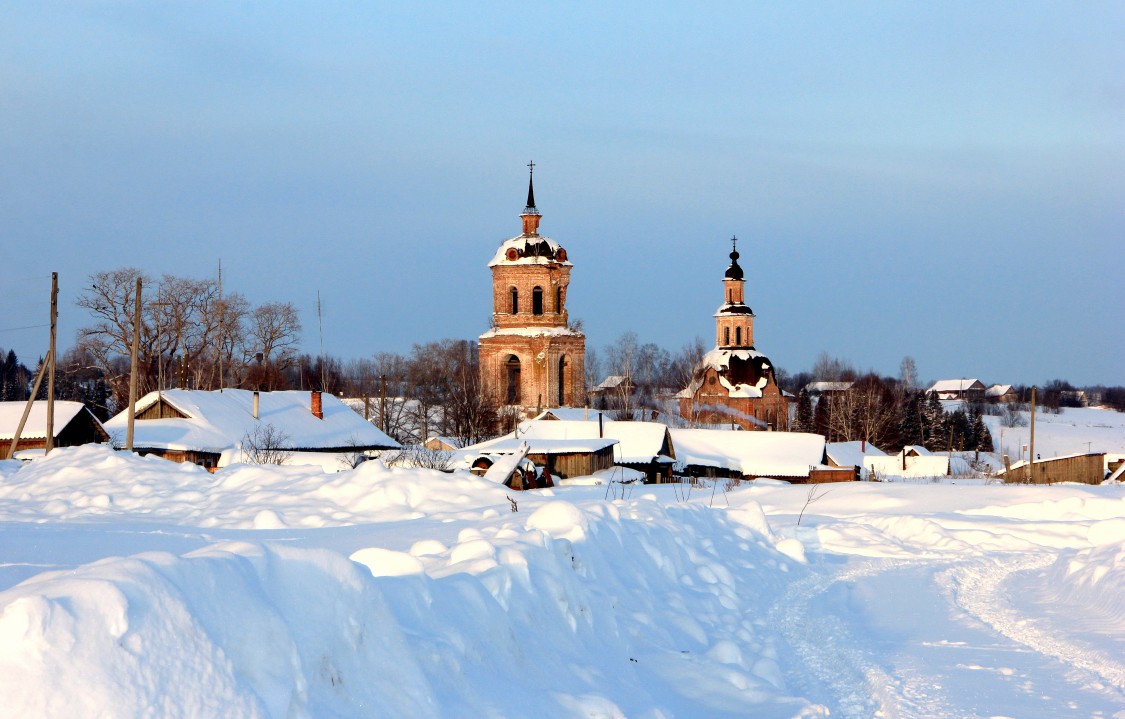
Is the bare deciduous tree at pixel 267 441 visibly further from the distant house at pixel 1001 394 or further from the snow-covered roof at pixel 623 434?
the distant house at pixel 1001 394

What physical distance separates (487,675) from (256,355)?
2305 inches

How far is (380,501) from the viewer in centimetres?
1515

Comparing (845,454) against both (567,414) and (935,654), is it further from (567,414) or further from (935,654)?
(935,654)

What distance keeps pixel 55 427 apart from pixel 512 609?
106 ft

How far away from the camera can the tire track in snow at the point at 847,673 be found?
6.33 m

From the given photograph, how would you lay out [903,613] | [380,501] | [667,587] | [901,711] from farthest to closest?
1. [380,501]
2. [903,613]
3. [667,587]
4. [901,711]

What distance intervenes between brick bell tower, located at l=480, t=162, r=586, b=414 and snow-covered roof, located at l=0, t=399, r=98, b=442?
27.3m

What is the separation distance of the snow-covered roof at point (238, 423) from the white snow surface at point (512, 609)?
20.2 m

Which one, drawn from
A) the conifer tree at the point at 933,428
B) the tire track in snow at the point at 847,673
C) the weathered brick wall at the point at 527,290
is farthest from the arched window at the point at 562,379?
the tire track in snow at the point at 847,673

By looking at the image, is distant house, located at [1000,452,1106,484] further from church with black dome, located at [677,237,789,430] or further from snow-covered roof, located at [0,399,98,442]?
snow-covered roof, located at [0,399,98,442]

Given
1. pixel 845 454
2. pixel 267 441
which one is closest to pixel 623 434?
pixel 845 454

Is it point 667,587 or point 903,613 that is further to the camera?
point 903,613

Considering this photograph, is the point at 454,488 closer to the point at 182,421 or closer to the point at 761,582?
the point at 761,582

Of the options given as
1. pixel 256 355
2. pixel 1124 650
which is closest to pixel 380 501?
pixel 1124 650
